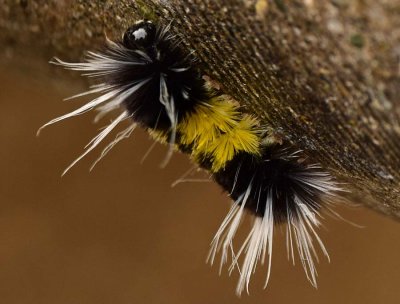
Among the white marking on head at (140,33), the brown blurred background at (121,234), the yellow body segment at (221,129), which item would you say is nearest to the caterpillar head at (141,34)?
the white marking on head at (140,33)

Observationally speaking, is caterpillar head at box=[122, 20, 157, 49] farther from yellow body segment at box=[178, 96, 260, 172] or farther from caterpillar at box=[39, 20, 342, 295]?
yellow body segment at box=[178, 96, 260, 172]

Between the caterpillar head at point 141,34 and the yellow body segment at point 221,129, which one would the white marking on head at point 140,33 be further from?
the yellow body segment at point 221,129

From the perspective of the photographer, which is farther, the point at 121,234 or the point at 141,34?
the point at 121,234

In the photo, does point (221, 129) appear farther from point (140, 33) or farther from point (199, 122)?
point (140, 33)

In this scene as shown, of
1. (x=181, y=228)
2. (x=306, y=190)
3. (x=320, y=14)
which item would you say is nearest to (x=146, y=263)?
(x=181, y=228)

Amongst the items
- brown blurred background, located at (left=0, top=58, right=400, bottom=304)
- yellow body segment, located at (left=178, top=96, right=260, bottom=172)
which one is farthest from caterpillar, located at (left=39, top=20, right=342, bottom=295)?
brown blurred background, located at (left=0, top=58, right=400, bottom=304)

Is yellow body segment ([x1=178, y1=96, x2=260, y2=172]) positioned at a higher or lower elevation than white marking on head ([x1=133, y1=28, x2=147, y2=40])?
lower

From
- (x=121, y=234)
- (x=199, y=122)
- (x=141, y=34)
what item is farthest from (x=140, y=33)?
(x=121, y=234)
